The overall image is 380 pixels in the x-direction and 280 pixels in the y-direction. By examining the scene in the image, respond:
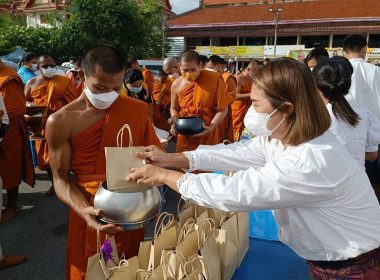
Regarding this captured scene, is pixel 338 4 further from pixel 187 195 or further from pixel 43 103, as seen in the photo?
pixel 187 195

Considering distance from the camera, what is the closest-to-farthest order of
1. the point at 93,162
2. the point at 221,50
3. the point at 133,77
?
the point at 93,162 → the point at 133,77 → the point at 221,50

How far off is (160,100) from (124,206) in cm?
473

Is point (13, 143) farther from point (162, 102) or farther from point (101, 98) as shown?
point (162, 102)

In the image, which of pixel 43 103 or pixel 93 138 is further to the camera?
pixel 43 103

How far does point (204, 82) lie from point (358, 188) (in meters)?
2.71

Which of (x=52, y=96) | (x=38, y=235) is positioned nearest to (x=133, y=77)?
(x=52, y=96)

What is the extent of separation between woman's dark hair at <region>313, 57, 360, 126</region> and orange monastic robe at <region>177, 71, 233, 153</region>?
170 centimetres

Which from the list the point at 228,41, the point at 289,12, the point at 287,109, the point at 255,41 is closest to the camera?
the point at 287,109

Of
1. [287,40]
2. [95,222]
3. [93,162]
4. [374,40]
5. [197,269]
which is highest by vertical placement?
[287,40]

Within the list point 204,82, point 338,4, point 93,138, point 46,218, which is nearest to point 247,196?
point 93,138

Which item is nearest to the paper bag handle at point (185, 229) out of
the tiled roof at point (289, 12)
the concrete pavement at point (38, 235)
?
the concrete pavement at point (38, 235)

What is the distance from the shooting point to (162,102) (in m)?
6.14

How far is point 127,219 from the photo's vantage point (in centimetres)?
143

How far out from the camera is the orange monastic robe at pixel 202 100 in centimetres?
374
